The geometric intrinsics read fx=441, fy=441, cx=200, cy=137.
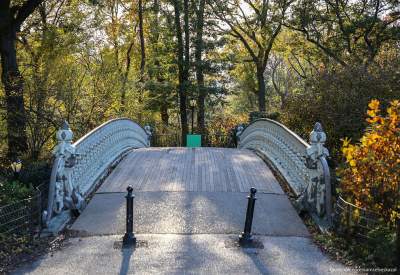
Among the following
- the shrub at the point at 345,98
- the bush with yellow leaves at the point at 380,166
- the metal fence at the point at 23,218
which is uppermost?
the shrub at the point at 345,98

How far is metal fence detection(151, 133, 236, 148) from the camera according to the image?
2239 cm

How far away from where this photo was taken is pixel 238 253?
18.3 feet

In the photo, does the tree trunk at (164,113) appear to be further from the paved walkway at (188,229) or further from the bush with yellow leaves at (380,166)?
the bush with yellow leaves at (380,166)

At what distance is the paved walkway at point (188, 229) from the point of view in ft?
17.1

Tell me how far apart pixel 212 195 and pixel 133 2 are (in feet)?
83.1

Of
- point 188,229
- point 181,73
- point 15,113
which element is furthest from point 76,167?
point 181,73

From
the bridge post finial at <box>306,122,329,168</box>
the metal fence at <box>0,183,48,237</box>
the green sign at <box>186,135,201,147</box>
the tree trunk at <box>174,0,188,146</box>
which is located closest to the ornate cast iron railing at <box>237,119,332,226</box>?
the bridge post finial at <box>306,122,329,168</box>

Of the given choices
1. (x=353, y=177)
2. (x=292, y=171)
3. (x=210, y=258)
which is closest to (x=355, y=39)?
(x=292, y=171)

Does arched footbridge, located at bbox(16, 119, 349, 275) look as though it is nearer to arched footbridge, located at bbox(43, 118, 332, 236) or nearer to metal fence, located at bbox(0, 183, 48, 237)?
arched footbridge, located at bbox(43, 118, 332, 236)

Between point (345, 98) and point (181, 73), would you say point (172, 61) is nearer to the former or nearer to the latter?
point (181, 73)

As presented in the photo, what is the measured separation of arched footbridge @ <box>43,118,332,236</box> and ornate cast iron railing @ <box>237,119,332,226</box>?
0.02 metres

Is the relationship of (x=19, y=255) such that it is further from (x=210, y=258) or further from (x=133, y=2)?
(x=133, y=2)

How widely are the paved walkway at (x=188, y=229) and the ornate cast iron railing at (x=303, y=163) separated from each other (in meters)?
0.34

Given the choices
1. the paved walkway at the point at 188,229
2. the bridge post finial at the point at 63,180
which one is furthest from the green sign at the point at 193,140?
the bridge post finial at the point at 63,180
